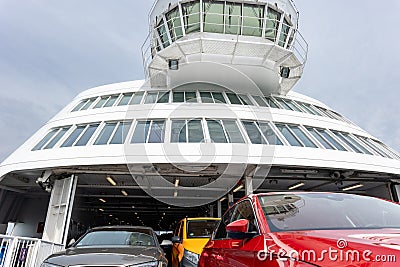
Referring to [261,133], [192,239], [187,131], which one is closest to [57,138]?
[187,131]

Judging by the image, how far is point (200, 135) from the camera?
10969 millimetres

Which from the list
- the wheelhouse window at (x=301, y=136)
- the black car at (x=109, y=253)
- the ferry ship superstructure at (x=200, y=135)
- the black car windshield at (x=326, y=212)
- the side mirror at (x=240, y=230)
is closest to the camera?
the black car windshield at (x=326, y=212)

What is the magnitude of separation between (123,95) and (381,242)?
49.1 feet

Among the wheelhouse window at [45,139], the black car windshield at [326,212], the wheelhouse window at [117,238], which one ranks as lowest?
the wheelhouse window at [117,238]

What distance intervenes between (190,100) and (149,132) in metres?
3.61

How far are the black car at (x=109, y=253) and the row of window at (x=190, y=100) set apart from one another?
30.2 ft

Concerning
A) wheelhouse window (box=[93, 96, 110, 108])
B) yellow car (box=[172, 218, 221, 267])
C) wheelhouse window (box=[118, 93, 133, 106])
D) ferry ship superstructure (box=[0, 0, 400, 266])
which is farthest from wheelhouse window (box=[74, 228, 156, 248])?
wheelhouse window (box=[93, 96, 110, 108])

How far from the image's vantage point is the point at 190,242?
681cm

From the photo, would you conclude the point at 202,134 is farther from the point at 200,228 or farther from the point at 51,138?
the point at 51,138

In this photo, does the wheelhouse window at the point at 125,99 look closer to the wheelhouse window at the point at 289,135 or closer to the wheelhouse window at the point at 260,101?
the wheelhouse window at the point at 260,101

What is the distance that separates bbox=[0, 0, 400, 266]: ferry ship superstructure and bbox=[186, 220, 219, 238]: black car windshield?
94.3 inches

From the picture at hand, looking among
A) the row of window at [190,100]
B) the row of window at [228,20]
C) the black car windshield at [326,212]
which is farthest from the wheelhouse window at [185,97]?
the black car windshield at [326,212]

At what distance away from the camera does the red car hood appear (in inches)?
64.9

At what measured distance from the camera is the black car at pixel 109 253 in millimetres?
3465
